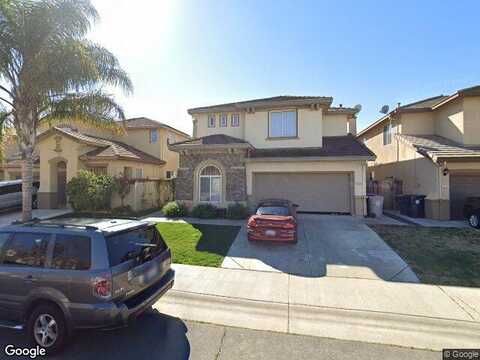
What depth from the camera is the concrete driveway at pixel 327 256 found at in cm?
646

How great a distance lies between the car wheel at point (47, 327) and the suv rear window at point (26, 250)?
0.65 m

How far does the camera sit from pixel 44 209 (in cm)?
1625

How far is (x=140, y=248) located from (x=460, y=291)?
679 cm

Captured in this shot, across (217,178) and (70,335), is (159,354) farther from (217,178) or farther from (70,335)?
(217,178)

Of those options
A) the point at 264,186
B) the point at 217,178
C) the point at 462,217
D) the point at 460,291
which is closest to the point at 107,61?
the point at 217,178

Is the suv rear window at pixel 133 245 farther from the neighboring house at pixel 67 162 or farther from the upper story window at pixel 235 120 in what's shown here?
the upper story window at pixel 235 120

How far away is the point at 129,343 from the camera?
11.7 feet

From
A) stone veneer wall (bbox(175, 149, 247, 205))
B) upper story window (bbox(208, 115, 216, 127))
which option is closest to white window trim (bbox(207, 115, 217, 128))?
upper story window (bbox(208, 115, 216, 127))

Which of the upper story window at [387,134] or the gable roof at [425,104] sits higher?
the gable roof at [425,104]

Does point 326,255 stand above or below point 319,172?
below

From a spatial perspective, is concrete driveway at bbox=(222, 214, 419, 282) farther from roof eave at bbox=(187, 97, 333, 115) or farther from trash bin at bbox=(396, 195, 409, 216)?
roof eave at bbox=(187, 97, 333, 115)

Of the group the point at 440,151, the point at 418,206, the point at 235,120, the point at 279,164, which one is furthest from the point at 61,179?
the point at 440,151

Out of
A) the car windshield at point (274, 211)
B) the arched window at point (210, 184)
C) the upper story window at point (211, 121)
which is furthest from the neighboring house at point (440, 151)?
the upper story window at point (211, 121)

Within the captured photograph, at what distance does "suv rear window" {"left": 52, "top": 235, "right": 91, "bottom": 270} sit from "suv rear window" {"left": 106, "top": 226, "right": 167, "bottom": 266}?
0.31m
